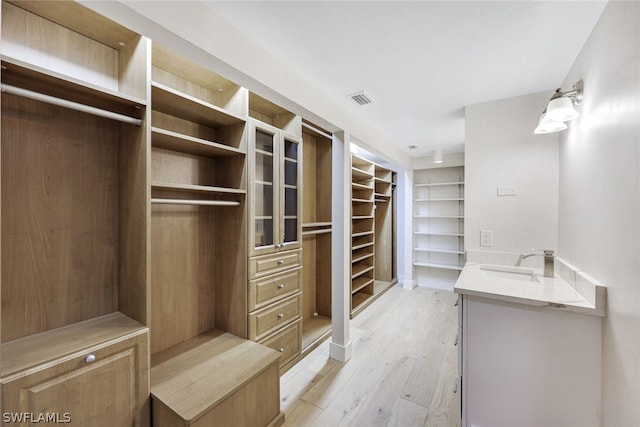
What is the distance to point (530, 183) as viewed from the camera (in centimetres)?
220

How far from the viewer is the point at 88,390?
1171 millimetres

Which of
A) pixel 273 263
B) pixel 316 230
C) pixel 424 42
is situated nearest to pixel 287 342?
pixel 273 263

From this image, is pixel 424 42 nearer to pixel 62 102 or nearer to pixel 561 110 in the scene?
pixel 561 110

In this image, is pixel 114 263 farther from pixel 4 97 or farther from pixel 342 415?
pixel 342 415

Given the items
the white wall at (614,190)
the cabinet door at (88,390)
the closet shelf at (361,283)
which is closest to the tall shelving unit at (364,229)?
the closet shelf at (361,283)

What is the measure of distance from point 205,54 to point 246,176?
86 centimetres

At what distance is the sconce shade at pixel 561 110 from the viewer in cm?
148

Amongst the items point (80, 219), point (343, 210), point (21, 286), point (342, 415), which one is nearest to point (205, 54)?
point (80, 219)

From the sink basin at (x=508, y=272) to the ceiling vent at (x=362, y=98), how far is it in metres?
1.77

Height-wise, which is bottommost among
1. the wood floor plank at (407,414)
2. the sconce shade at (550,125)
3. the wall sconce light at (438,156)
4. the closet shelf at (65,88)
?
the wood floor plank at (407,414)

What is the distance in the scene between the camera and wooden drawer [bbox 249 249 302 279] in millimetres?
2086

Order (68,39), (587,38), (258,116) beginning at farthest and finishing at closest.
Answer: (258,116) < (587,38) < (68,39)

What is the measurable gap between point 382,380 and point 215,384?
1463 mm

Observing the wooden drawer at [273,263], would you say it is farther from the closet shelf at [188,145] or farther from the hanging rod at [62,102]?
the hanging rod at [62,102]
